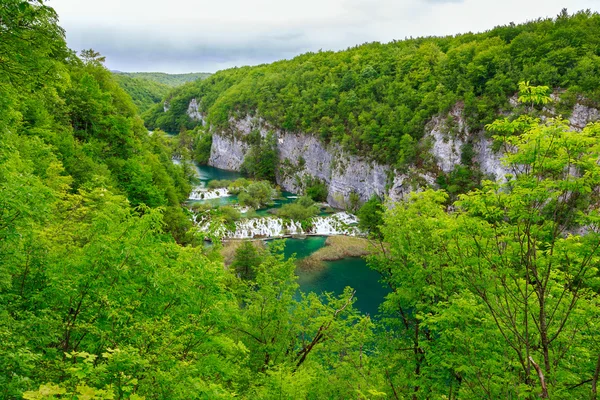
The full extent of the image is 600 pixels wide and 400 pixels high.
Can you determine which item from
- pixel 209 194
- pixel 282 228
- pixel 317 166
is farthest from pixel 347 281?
pixel 317 166

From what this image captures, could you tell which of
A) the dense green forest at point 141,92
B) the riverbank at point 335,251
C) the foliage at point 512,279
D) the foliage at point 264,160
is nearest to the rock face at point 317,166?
the foliage at point 264,160

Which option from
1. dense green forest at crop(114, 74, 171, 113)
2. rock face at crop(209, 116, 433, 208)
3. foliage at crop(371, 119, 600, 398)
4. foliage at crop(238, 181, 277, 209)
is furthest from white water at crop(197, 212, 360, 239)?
dense green forest at crop(114, 74, 171, 113)

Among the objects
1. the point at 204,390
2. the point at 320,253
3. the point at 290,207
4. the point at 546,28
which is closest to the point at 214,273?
the point at 204,390

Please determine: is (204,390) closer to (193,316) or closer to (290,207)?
(193,316)

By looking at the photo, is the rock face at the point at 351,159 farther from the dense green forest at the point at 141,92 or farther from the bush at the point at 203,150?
the dense green forest at the point at 141,92

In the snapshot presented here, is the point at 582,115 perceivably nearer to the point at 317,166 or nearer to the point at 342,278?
the point at 342,278

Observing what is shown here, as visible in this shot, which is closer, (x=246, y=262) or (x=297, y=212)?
(x=246, y=262)
